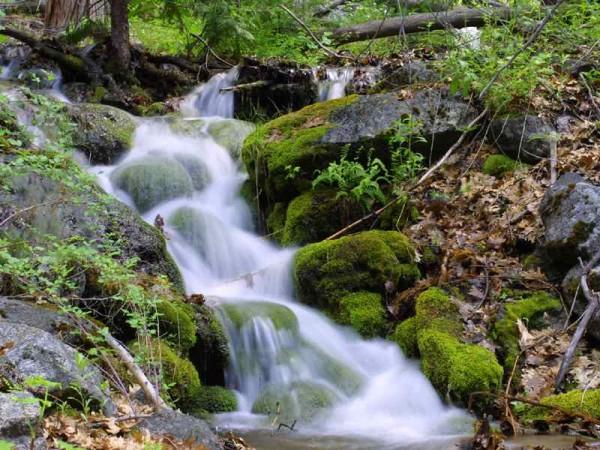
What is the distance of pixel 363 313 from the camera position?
5875 mm

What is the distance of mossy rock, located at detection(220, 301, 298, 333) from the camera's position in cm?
545

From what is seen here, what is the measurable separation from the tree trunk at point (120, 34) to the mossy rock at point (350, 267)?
21.1 feet

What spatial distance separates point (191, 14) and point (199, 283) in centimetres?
665

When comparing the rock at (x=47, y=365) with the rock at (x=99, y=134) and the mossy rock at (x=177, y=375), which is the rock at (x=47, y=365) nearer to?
the mossy rock at (x=177, y=375)

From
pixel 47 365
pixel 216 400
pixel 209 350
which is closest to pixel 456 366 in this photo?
pixel 216 400

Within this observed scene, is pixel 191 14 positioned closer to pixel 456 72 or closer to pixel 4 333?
pixel 456 72

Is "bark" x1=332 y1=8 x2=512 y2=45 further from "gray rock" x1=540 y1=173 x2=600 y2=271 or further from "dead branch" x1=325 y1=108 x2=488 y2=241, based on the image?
"gray rock" x1=540 y1=173 x2=600 y2=271

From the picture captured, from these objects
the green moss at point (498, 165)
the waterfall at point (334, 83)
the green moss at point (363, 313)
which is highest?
the waterfall at point (334, 83)

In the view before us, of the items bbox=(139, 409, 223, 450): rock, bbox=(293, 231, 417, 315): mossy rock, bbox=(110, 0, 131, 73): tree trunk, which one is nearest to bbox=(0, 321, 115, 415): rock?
bbox=(139, 409, 223, 450): rock

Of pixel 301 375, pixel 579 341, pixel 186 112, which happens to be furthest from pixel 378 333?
pixel 186 112

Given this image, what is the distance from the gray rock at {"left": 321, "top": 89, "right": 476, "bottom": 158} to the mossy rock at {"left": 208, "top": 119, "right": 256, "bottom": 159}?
2.01 metres

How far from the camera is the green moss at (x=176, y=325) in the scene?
4828 mm

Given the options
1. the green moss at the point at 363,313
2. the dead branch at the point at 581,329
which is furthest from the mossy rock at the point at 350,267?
the dead branch at the point at 581,329

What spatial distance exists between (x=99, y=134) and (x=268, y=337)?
190 inches
